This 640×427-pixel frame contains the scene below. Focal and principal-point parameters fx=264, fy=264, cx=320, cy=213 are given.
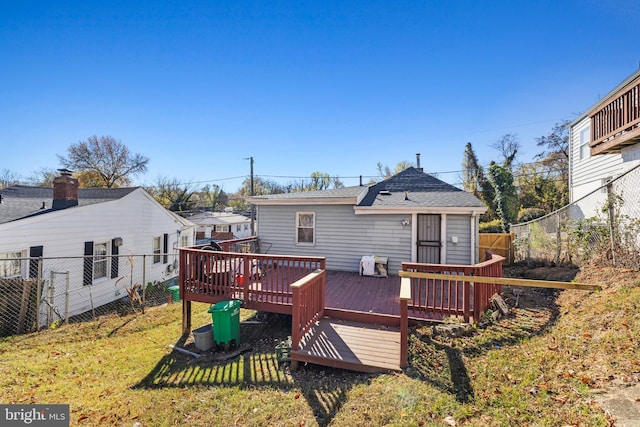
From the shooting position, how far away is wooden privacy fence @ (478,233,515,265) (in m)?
11.0

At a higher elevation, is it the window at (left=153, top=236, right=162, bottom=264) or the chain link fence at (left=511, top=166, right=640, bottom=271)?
the chain link fence at (left=511, top=166, right=640, bottom=271)

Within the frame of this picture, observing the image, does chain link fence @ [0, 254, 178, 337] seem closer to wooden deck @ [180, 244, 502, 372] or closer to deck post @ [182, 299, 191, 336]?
deck post @ [182, 299, 191, 336]

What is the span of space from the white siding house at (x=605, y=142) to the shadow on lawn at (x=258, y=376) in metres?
7.41

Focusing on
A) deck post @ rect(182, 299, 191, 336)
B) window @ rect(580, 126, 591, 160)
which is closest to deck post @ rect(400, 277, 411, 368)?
deck post @ rect(182, 299, 191, 336)

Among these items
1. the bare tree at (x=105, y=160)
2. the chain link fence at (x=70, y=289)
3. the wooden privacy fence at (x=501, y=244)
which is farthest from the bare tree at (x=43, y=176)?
the wooden privacy fence at (x=501, y=244)

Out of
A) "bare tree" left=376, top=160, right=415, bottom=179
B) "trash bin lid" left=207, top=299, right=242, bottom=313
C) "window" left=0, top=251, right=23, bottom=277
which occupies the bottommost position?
"trash bin lid" left=207, top=299, right=242, bottom=313

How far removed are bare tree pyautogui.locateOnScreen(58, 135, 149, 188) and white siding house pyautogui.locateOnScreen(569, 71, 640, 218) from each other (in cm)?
3891

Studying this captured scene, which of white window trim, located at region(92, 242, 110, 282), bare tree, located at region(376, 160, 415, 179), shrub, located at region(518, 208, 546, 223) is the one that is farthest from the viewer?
bare tree, located at region(376, 160, 415, 179)

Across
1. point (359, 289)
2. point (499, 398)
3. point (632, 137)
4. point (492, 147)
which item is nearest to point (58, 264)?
point (359, 289)

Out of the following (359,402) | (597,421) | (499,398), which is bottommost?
(359,402)

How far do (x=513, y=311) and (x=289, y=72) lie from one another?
40.8ft

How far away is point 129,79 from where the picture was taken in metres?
12.4

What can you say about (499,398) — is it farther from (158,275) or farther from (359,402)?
(158,275)

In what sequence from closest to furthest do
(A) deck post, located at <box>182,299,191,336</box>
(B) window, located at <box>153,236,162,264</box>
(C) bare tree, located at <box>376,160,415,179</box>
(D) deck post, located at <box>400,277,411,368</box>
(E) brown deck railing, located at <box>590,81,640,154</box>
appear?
(D) deck post, located at <box>400,277,411,368</box>
(A) deck post, located at <box>182,299,191,336</box>
(E) brown deck railing, located at <box>590,81,640,154</box>
(B) window, located at <box>153,236,162,264</box>
(C) bare tree, located at <box>376,160,415,179</box>
